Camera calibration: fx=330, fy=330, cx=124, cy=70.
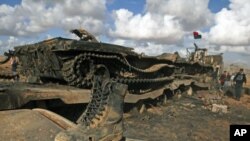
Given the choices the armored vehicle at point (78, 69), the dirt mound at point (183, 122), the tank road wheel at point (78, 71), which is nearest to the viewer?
the armored vehicle at point (78, 69)

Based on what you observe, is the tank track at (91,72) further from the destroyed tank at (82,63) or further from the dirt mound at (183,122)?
the dirt mound at (183,122)

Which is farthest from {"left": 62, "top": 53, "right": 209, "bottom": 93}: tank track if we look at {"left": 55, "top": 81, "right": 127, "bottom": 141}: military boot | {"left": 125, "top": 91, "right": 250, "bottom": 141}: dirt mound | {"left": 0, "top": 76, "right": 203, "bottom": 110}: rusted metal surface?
{"left": 55, "top": 81, "right": 127, "bottom": 141}: military boot

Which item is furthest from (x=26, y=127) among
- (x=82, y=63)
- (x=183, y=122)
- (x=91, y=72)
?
(x=183, y=122)

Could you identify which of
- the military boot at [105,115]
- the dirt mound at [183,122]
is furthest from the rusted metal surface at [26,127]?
the dirt mound at [183,122]

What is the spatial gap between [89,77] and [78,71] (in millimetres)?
416

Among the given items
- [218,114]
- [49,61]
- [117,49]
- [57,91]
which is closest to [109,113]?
[57,91]

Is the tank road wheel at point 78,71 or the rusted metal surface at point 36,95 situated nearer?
the rusted metal surface at point 36,95

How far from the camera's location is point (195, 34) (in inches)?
795

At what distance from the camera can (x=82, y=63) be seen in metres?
9.01

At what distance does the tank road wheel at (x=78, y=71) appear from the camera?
342 inches

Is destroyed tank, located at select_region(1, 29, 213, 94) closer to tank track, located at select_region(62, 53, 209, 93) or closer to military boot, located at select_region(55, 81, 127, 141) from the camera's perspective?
tank track, located at select_region(62, 53, 209, 93)

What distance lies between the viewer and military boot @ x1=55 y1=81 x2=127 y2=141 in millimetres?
3758

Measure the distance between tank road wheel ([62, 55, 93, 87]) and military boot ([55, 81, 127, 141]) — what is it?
462 cm

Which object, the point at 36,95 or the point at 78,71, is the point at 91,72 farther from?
the point at 36,95
